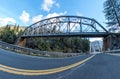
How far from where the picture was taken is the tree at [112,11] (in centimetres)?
8531

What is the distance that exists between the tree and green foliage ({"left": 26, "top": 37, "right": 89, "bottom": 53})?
142ft

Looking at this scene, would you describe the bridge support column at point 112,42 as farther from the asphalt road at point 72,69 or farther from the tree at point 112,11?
the asphalt road at point 72,69

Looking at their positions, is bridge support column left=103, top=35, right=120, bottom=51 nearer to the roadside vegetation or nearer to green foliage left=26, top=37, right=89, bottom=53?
the roadside vegetation

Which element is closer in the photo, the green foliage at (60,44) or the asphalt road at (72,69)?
the asphalt road at (72,69)

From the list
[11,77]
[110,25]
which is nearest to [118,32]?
[110,25]

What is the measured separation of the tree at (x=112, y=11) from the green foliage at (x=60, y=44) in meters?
43.3

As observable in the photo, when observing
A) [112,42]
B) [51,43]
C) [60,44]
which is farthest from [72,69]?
[60,44]

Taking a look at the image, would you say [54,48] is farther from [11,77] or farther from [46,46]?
[11,77]

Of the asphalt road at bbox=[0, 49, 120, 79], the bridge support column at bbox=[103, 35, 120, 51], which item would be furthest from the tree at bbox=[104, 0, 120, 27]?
the asphalt road at bbox=[0, 49, 120, 79]

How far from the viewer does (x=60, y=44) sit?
13675 centimetres

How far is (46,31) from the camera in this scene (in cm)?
10119

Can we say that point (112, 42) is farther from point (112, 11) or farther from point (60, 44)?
point (60, 44)

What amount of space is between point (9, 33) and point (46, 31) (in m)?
31.5

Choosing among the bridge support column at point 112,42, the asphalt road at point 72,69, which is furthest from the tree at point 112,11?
the asphalt road at point 72,69
